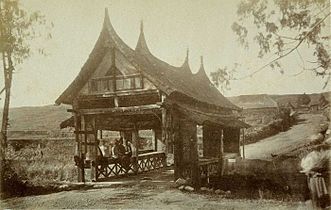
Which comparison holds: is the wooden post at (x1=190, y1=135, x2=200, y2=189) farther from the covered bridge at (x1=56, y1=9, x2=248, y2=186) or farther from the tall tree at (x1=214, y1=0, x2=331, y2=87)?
the tall tree at (x1=214, y1=0, x2=331, y2=87)

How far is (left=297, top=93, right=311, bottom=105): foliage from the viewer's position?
3.37 meters

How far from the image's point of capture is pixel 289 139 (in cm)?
348

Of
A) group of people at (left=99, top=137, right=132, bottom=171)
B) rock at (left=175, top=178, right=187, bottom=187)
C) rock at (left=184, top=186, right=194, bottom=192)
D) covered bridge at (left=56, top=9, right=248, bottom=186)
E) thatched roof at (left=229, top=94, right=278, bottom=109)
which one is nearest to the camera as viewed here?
thatched roof at (left=229, top=94, right=278, bottom=109)

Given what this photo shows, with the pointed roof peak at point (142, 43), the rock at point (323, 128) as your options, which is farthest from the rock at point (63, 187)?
the rock at point (323, 128)

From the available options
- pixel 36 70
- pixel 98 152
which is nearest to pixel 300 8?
pixel 36 70

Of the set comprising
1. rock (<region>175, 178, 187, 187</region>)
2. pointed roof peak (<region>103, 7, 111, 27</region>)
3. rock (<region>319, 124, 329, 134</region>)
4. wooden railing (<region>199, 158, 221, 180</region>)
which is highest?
pointed roof peak (<region>103, 7, 111, 27</region>)

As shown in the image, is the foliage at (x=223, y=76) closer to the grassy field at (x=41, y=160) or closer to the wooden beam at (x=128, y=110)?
the wooden beam at (x=128, y=110)

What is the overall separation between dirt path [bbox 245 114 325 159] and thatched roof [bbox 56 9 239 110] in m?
0.42

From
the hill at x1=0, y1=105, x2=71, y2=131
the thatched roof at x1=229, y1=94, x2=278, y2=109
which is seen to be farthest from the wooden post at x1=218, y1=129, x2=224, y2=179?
the hill at x1=0, y1=105, x2=71, y2=131

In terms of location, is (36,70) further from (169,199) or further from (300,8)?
(300,8)

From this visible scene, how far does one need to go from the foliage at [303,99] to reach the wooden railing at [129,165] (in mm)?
2212

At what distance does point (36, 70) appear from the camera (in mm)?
3951

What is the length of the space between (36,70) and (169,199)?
1692 millimetres

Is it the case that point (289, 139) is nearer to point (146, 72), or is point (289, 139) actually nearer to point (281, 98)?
point (281, 98)
